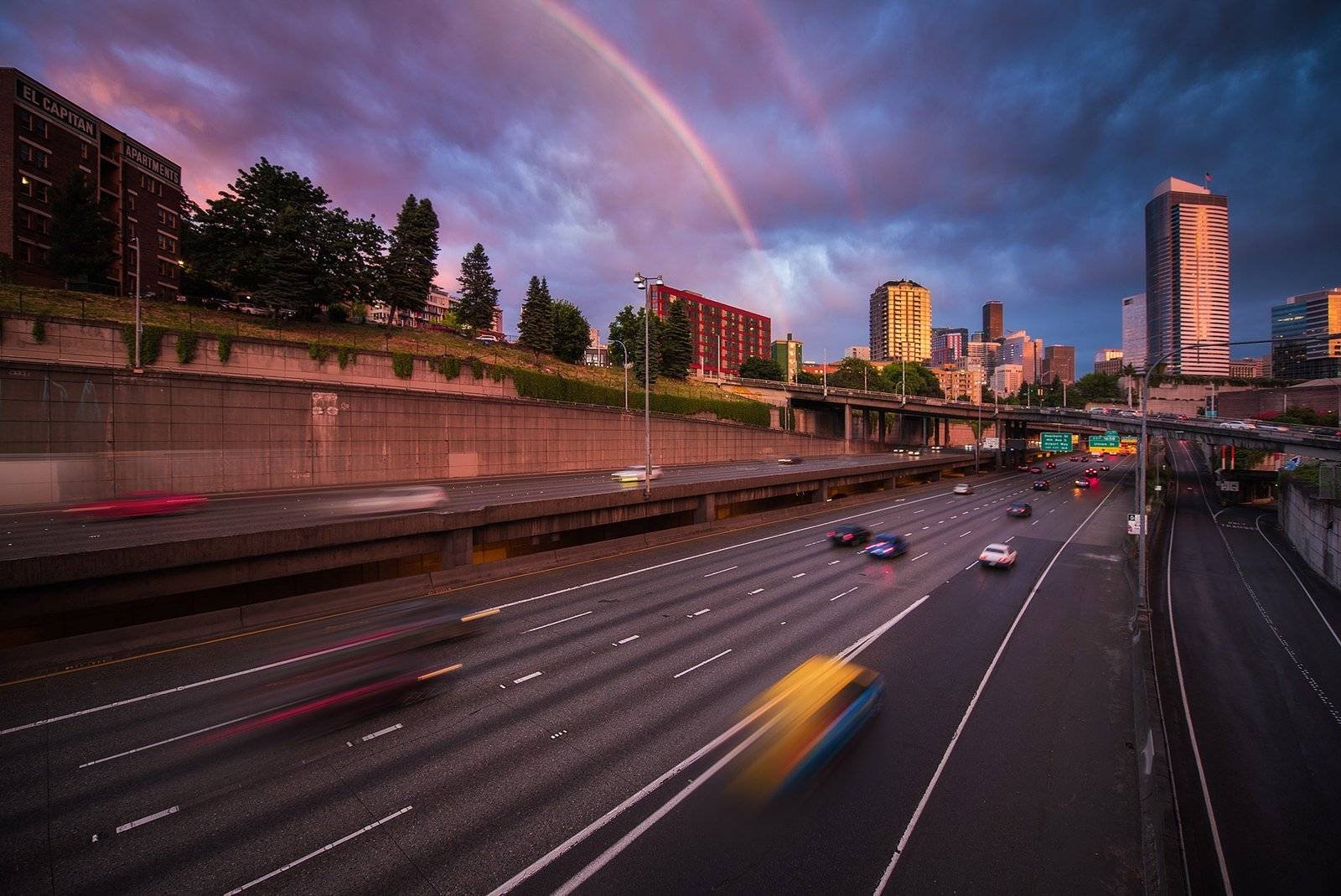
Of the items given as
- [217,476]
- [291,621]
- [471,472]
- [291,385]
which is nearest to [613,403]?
[471,472]

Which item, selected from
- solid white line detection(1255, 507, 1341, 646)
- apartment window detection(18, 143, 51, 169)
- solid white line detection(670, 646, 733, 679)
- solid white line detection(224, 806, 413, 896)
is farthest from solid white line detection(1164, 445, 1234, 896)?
apartment window detection(18, 143, 51, 169)

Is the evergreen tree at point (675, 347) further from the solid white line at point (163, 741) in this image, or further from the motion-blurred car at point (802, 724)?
the solid white line at point (163, 741)

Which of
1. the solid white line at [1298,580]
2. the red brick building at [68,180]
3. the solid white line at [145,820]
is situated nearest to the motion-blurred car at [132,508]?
the solid white line at [145,820]

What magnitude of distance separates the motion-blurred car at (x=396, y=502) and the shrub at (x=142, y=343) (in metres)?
16.5

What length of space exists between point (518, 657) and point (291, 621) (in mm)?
9081

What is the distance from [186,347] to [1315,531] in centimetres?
7247

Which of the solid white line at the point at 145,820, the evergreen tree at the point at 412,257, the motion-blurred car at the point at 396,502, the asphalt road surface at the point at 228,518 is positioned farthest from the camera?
the evergreen tree at the point at 412,257

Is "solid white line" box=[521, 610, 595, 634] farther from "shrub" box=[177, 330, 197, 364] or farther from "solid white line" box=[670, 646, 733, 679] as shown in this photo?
"shrub" box=[177, 330, 197, 364]

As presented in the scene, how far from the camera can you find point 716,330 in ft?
603

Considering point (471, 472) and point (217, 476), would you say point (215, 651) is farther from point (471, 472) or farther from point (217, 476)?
point (471, 472)

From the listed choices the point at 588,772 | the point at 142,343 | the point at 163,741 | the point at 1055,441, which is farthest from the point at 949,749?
the point at 1055,441

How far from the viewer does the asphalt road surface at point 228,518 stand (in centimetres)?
1884

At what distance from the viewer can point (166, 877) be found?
7.88m

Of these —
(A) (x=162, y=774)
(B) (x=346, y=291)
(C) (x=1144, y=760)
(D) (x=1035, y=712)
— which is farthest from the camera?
(B) (x=346, y=291)
